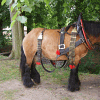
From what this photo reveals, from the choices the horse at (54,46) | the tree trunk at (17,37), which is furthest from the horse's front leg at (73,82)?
the tree trunk at (17,37)

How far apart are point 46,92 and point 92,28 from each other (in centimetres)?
209

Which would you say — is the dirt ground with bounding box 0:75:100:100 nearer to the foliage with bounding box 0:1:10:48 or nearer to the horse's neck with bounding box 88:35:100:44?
the horse's neck with bounding box 88:35:100:44

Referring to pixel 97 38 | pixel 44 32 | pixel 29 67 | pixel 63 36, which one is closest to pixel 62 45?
pixel 63 36

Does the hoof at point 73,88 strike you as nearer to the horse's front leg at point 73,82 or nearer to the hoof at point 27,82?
the horse's front leg at point 73,82

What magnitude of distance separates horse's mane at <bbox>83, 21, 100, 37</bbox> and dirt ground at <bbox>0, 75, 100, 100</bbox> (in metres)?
1.57

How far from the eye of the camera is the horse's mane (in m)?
3.30

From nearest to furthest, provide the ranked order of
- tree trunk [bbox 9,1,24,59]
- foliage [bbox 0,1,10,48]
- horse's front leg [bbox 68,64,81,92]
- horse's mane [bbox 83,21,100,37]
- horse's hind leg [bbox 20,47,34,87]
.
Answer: horse's mane [bbox 83,21,100,37], horse's front leg [bbox 68,64,81,92], horse's hind leg [bbox 20,47,34,87], tree trunk [bbox 9,1,24,59], foliage [bbox 0,1,10,48]

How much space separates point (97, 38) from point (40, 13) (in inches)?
260

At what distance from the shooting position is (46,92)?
3.51 meters

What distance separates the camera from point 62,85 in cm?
402

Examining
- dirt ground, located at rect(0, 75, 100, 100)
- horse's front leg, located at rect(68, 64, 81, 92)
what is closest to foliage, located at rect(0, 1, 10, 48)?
dirt ground, located at rect(0, 75, 100, 100)

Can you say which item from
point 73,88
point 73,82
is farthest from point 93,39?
point 73,88

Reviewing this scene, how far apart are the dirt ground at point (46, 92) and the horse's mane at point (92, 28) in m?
1.57

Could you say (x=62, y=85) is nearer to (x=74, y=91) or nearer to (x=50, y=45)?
(x=74, y=91)
